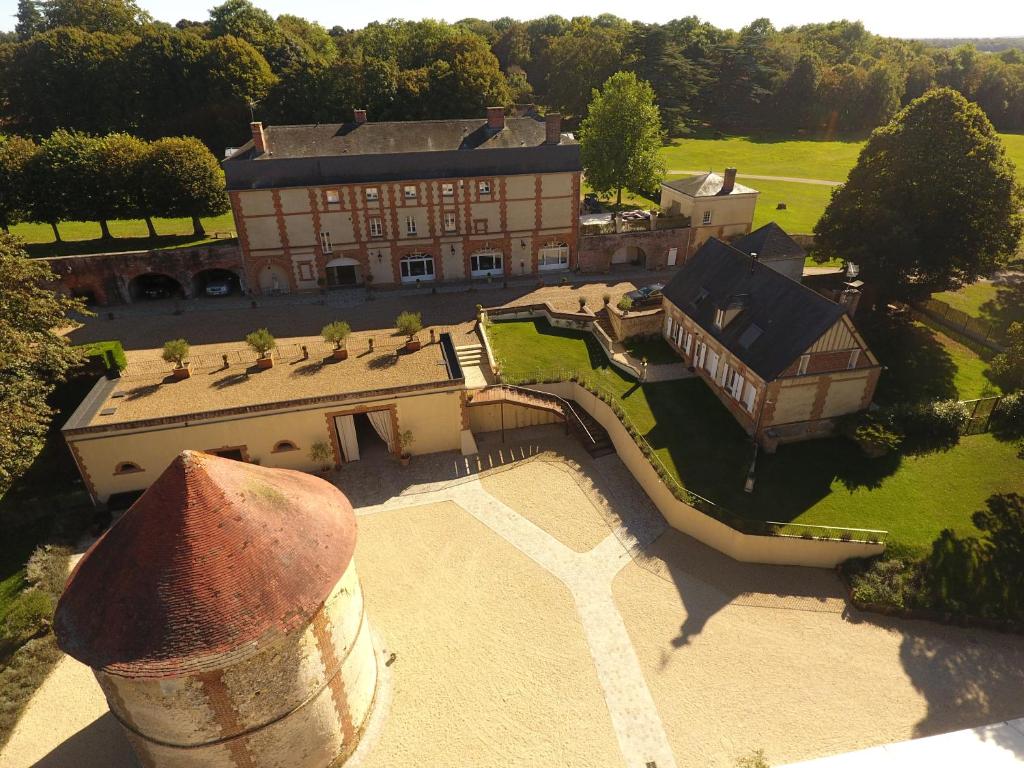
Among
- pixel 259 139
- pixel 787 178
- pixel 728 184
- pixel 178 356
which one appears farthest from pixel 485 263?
pixel 787 178

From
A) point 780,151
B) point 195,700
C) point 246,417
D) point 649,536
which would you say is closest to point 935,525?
point 649,536

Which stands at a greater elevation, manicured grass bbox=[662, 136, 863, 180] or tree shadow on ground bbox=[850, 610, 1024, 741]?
manicured grass bbox=[662, 136, 863, 180]

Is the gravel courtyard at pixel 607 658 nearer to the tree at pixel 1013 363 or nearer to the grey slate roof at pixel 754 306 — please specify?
the grey slate roof at pixel 754 306

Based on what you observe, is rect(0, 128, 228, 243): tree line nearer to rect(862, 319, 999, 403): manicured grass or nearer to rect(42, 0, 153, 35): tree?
rect(862, 319, 999, 403): manicured grass

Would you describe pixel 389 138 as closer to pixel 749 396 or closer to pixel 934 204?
pixel 749 396

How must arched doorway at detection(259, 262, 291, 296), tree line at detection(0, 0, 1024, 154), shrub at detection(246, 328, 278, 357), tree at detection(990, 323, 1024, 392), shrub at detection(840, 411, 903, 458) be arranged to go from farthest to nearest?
tree line at detection(0, 0, 1024, 154) < arched doorway at detection(259, 262, 291, 296) < shrub at detection(246, 328, 278, 357) < shrub at detection(840, 411, 903, 458) < tree at detection(990, 323, 1024, 392)

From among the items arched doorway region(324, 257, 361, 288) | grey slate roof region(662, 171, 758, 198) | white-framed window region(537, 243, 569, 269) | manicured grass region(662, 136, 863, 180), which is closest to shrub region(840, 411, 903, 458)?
grey slate roof region(662, 171, 758, 198)

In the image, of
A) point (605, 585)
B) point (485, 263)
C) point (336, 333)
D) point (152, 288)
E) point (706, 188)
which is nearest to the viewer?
point (605, 585)
